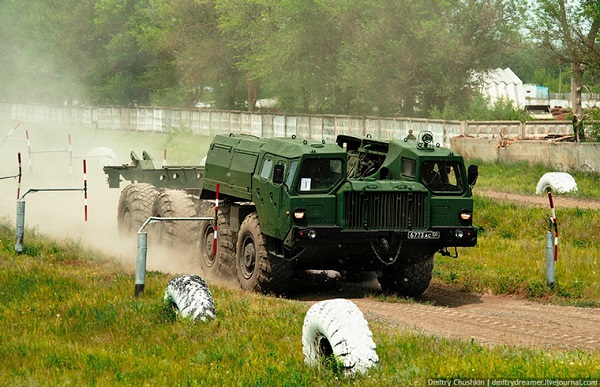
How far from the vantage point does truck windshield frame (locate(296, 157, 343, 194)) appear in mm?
15914

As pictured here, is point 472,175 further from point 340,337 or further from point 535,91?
point 535,91

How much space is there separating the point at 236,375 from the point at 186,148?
4219 cm

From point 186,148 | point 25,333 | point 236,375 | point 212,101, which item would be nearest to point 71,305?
point 25,333

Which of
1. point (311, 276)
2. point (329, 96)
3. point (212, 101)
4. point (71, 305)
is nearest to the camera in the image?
point (71, 305)

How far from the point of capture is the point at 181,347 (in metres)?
11.9

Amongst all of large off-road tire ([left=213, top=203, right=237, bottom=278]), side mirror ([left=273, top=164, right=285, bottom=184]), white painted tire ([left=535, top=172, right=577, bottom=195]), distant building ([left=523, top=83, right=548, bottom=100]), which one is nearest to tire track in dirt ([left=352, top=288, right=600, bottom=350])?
side mirror ([left=273, top=164, right=285, bottom=184])

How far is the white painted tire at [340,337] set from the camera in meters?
9.77

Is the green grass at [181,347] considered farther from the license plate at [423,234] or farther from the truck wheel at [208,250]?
the license plate at [423,234]

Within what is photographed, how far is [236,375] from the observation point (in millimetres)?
10391

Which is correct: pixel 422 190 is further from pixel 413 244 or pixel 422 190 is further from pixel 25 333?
pixel 25 333

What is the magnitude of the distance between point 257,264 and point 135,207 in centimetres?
603

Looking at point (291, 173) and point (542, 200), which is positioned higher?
point (291, 173)

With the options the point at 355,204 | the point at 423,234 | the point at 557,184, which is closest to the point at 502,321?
the point at 423,234

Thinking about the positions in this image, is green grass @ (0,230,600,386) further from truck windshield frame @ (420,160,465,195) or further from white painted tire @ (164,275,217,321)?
truck windshield frame @ (420,160,465,195)
